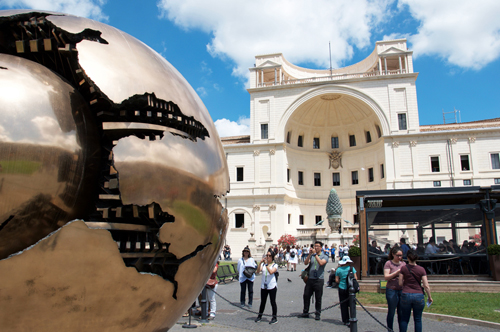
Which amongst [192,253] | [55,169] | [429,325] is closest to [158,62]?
[55,169]

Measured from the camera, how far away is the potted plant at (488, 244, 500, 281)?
12.2m

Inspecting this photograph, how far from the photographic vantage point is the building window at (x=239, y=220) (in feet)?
136

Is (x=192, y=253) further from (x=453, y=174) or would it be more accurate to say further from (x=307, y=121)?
(x=307, y=121)

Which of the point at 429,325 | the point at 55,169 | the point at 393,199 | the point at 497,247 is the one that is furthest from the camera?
the point at 393,199

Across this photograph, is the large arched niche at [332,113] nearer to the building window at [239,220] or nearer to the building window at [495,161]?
the building window at [239,220]

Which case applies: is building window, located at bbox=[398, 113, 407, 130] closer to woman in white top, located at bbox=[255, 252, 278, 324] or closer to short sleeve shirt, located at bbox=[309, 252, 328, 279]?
short sleeve shirt, located at bbox=[309, 252, 328, 279]

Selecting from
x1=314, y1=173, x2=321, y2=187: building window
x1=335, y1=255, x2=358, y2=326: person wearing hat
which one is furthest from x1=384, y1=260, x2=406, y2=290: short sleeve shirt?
x1=314, y1=173, x2=321, y2=187: building window

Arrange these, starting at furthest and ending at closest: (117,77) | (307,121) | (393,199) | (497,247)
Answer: (307,121) < (393,199) < (497,247) < (117,77)

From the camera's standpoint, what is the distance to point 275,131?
135 ft

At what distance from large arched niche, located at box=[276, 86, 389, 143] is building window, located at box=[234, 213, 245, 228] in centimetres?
944

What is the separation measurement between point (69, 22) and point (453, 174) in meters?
40.8

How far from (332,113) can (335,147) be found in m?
4.34

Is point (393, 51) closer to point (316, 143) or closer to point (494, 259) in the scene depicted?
point (316, 143)

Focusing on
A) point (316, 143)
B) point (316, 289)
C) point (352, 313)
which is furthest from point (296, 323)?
point (316, 143)
